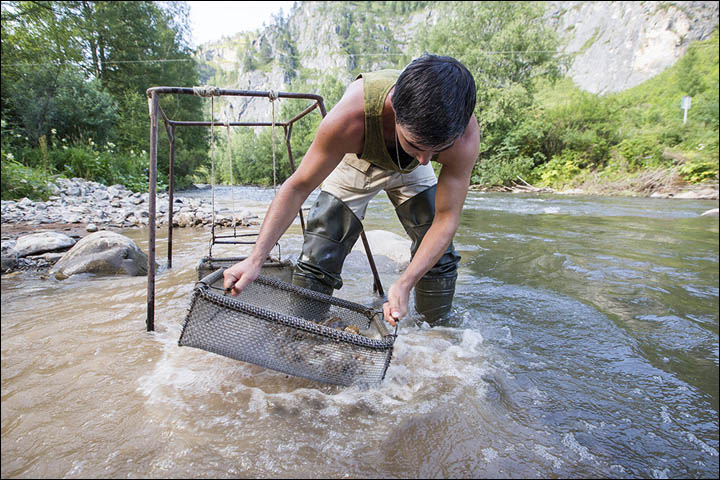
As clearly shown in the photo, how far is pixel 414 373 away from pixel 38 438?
136 centimetres

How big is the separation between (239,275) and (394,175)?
0.98 metres

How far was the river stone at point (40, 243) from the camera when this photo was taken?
11.2 ft

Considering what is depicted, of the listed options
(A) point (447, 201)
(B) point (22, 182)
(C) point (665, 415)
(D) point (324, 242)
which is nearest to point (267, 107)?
(B) point (22, 182)

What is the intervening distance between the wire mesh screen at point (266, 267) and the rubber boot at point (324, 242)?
0.45 meters

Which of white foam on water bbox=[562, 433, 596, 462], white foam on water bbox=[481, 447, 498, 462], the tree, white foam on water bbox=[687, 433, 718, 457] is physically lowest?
white foam on water bbox=[687, 433, 718, 457]

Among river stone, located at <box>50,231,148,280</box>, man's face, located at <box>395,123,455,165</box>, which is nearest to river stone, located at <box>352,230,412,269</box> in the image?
river stone, located at <box>50,231,148,280</box>

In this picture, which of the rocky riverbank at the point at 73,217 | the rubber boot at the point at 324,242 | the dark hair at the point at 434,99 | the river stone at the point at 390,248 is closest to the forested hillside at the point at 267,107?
the rocky riverbank at the point at 73,217

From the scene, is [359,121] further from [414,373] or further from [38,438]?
[38,438]

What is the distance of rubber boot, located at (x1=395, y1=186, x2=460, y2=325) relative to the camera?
6.77 feet

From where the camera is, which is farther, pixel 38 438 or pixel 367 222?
pixel 367 222

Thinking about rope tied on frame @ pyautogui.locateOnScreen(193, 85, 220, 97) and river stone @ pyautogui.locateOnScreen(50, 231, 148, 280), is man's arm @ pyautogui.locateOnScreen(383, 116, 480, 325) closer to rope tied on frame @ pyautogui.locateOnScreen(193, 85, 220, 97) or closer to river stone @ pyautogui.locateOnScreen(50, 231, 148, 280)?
rope tied on frame @ pyautogui.locateOnScreen(193, 85, 220, 97)

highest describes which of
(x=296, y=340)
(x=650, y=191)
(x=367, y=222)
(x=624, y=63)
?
(x=624, y=63)

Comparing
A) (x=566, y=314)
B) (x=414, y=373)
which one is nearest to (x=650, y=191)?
(x=566, y=314)

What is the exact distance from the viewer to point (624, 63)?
59.5 meters
